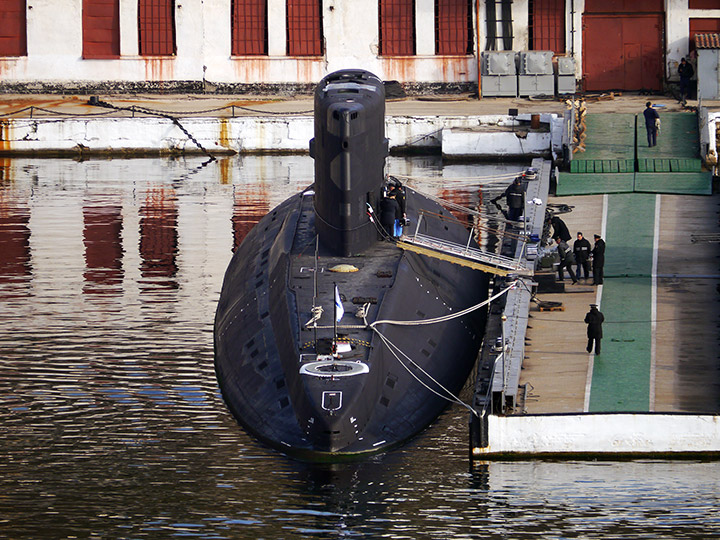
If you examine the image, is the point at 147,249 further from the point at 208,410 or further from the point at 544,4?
the point at 544,4

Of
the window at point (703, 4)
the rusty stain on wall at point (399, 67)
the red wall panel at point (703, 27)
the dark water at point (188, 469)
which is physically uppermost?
the window at point (703, 4)

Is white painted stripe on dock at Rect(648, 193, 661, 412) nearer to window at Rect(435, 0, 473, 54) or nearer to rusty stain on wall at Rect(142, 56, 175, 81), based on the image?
window at Rect(435, 0, 473, 54)

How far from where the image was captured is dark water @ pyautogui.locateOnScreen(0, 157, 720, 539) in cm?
2614

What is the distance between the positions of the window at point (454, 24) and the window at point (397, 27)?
1.54m

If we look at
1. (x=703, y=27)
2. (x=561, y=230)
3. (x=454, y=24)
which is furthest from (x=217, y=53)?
(x=561, y=230)

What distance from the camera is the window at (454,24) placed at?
77938 mm

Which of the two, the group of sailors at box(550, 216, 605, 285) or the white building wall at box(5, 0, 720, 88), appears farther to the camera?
the white building wall at box(5, 0, 720, 88)

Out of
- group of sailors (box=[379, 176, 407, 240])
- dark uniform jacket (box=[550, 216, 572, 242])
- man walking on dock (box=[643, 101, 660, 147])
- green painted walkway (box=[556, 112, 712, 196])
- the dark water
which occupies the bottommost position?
the dark water

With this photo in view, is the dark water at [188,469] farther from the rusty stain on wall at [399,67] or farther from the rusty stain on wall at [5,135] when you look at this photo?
the rusty stain on wall at [399,67]

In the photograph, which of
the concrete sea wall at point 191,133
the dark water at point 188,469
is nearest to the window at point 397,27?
the concrete sea wall at point 191,133

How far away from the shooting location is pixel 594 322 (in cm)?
3419

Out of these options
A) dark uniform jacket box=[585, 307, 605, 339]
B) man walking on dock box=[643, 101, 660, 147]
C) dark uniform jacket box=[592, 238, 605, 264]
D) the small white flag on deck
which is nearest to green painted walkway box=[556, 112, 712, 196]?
man walking on dock box=[643, 101, 660, 147]

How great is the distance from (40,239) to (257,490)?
28048 millimetres

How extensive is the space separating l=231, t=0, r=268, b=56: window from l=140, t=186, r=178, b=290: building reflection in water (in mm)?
17372
